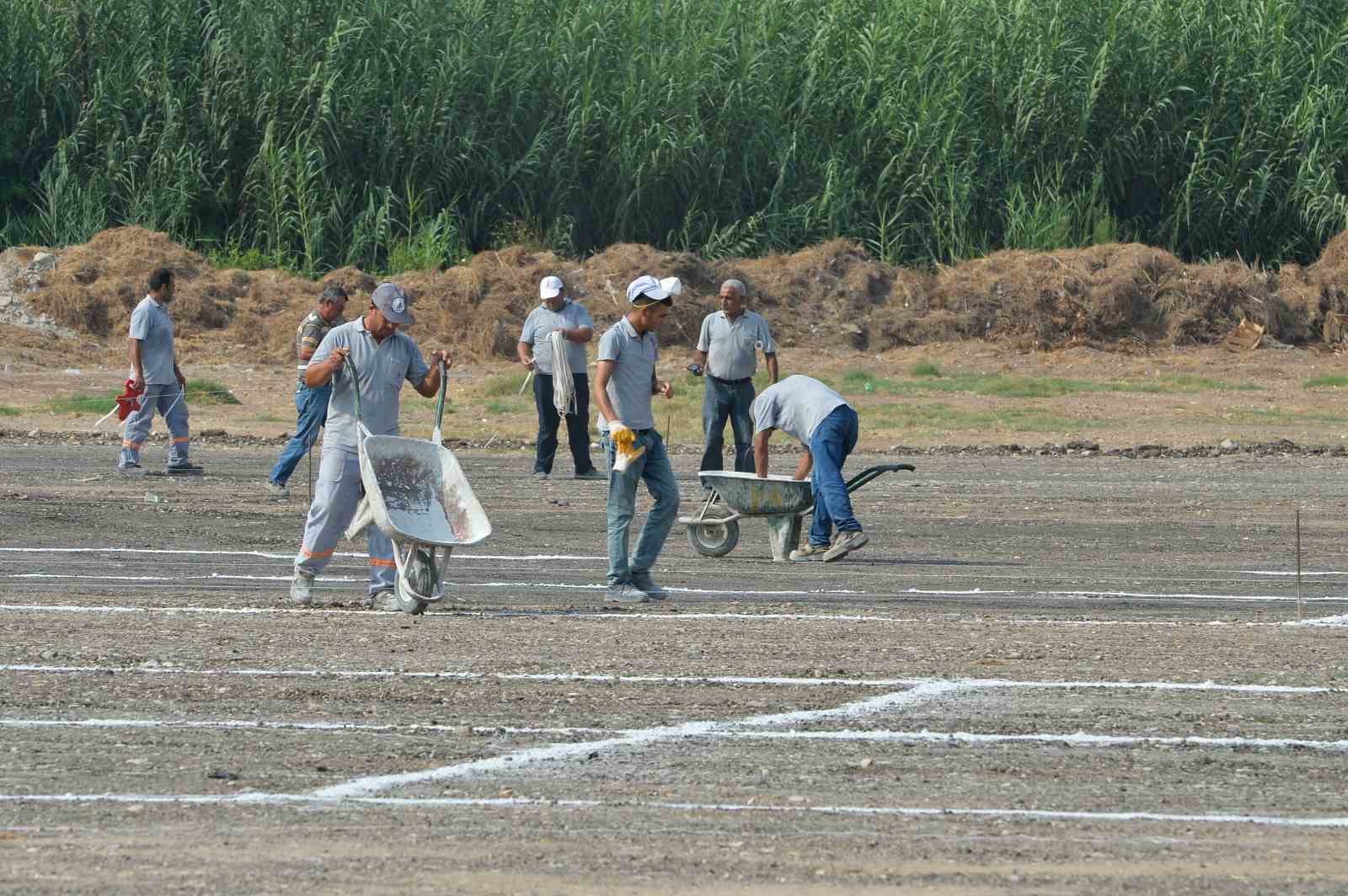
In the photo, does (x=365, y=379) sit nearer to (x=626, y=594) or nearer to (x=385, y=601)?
(x=385, y=601)

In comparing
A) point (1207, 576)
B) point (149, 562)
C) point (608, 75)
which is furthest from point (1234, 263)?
point (149, 562)

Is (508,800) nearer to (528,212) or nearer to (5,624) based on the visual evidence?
(5,624)

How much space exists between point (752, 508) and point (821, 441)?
2.13ft

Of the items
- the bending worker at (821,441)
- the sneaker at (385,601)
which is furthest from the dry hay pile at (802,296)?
the sneaker at (385,601)

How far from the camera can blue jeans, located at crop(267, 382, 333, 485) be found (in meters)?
16.3

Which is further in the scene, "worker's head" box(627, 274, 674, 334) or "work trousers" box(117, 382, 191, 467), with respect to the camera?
"work trousers" box(117, 382, 191, 467)

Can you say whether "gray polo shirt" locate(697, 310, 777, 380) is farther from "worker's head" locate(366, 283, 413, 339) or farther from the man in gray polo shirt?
"worker's head" locate(366, 283, 413, 339)

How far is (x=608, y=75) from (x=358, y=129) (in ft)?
14.7

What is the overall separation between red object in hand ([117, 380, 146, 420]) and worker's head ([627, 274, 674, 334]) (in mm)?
7804

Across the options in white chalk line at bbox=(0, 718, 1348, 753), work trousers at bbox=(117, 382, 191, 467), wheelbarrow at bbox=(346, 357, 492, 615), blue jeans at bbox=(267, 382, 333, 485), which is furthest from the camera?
work trousers at bbox=(117, 382, 191, 467)

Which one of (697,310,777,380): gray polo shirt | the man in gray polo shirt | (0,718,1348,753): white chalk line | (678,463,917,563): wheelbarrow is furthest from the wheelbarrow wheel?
(0,718,1348,753): white chalk line

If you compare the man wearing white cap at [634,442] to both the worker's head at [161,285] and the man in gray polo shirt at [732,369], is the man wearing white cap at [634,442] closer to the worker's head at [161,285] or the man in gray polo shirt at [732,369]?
the man in gray polo shirt at [732,369]

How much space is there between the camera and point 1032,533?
15414mm

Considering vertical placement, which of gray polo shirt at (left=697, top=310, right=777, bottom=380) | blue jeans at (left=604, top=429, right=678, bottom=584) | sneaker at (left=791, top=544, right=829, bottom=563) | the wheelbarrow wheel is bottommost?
sneaker at (left=791, top=544, right=829, bottom=563)
